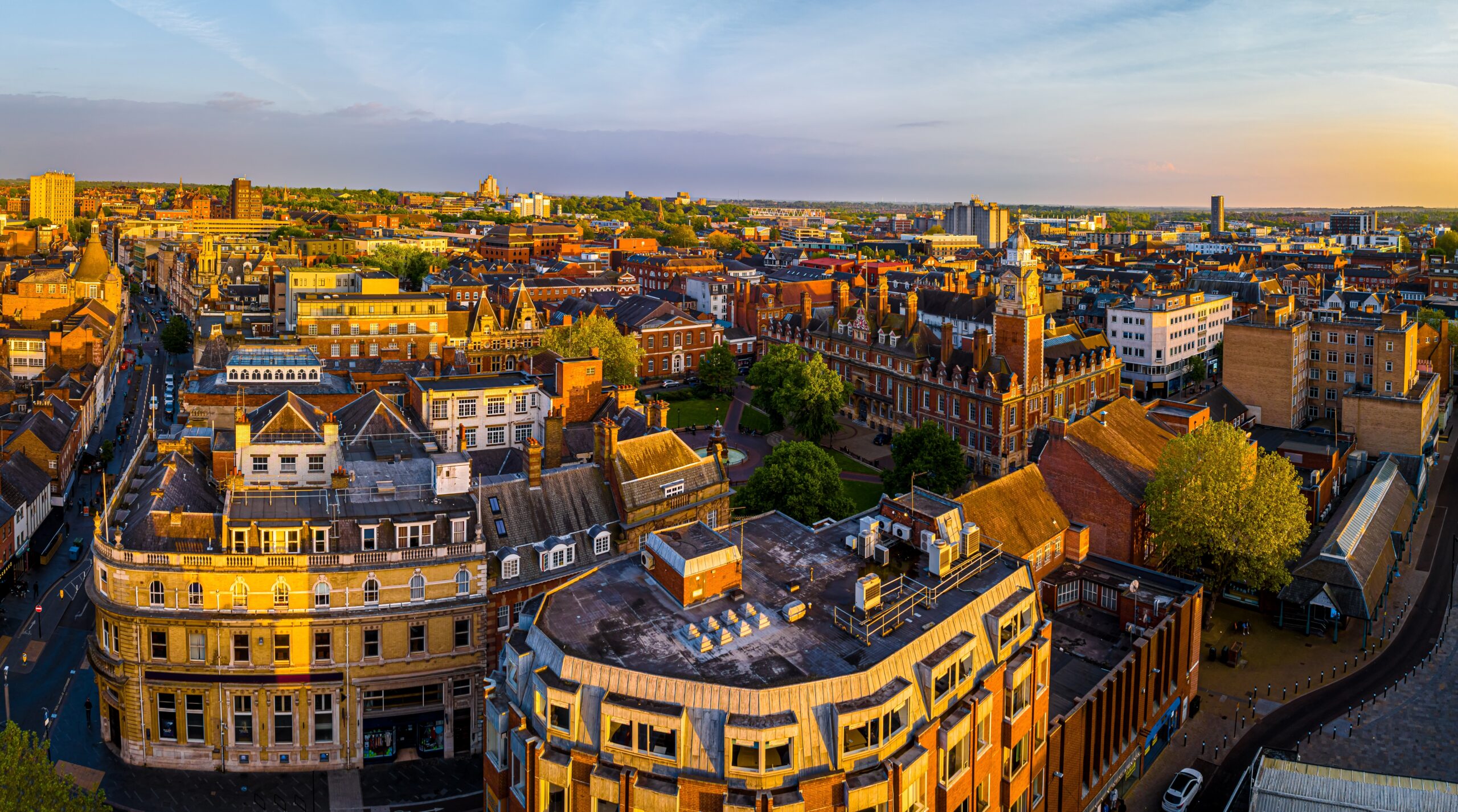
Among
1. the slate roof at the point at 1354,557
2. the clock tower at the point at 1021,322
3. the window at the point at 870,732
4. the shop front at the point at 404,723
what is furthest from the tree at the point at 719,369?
the window at the point at 870,732

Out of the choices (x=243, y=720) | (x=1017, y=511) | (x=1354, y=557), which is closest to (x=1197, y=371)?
(x=1354, y=557)

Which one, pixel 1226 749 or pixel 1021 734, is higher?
pixel 1021 734

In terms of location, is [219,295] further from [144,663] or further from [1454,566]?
[1454,566]

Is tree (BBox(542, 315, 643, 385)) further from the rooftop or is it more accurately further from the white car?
the white car

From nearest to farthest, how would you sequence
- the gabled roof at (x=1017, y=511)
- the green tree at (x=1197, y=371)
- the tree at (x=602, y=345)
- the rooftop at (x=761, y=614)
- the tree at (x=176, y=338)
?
the rooftop at (x=761, y=614), the gabled roof at (x=1017, y=511), the tree at (x=602, y=345), the green tree at (x=1197, y=371), the tree at (x=176, y=338)

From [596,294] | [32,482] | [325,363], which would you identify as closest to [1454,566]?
[325,363]

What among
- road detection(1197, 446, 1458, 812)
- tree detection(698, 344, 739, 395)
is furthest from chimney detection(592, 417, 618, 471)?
tree detection(698, 344, 739, 395)

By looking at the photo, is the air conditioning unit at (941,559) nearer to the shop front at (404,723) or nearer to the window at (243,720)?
the shop front at (404,723)

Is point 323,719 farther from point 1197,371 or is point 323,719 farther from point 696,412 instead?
point 1197,371
